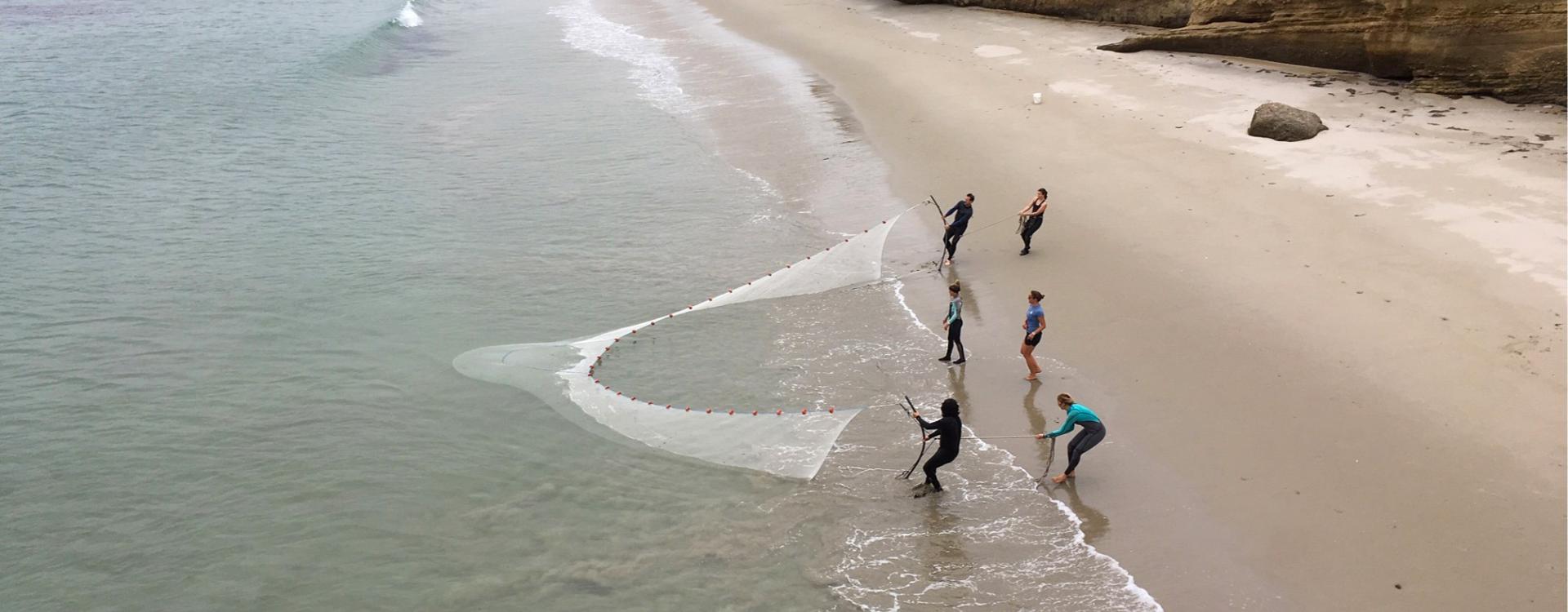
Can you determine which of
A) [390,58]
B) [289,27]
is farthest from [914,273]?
[289,27]

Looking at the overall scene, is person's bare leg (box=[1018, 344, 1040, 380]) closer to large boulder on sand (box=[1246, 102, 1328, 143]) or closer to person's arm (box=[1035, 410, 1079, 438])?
person's arm (box=[1035, 410, 1079, 438])

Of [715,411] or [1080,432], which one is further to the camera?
[715,411]

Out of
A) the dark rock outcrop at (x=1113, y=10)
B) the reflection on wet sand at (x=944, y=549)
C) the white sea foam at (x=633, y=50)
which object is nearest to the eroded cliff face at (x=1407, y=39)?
the dark rock outcrop at (x=1113, y=10)

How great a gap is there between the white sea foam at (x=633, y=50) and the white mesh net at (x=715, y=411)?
487 inches

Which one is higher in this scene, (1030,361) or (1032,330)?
(1032,330)

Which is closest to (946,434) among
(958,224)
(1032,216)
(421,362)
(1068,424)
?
(1068,424)

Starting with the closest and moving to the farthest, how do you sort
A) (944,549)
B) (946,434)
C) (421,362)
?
(944,549) < (946,434) < (421,362)

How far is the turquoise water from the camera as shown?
903cm

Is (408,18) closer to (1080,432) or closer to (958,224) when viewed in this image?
(958,224)

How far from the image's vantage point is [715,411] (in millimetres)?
11312

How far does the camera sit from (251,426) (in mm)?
11586

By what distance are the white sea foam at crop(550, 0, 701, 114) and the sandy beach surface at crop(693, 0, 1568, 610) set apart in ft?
26.6

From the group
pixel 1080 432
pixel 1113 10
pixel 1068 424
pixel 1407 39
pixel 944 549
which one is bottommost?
pixel 944 549

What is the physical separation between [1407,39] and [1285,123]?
462 centimetres
